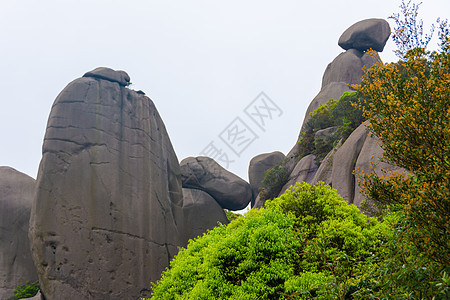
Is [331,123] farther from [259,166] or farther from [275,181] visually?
[259,166]

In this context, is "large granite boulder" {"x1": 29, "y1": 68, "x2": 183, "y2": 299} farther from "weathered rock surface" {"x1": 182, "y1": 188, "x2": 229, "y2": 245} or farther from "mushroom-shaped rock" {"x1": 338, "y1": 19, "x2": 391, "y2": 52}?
"mushroom-shaped rock" {"x1": 338, "y1": 19, "x2": 391, "y2": 52}

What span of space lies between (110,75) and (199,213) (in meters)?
9.51

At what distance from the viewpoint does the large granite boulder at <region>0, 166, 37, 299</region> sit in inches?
670

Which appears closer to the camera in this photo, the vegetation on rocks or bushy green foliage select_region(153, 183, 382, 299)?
the vegetation on rocks

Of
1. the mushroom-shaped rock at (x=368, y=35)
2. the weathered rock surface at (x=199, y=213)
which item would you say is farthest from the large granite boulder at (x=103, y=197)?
the mushroom-shaped rock at (x=368, y=35)

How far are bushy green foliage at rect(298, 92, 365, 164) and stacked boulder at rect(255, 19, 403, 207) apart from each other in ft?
1.99

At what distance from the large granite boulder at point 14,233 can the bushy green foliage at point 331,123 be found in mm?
14305

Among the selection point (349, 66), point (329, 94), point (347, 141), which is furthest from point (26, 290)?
point (349, 66)

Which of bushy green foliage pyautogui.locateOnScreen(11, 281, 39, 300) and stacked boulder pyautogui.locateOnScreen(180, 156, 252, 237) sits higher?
stacked boulder pyautogui.locateOnScreen(180, 156, 252, 237)

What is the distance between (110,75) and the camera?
18.0 metres

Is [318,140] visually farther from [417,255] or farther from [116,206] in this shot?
[417,255]

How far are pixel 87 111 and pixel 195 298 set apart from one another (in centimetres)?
Answer: 1166

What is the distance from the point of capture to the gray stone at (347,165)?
538 inches

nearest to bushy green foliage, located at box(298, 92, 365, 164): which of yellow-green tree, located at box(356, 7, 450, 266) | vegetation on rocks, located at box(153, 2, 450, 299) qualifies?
vegetation on rocks, located at box(153, 2, 450, 299)
